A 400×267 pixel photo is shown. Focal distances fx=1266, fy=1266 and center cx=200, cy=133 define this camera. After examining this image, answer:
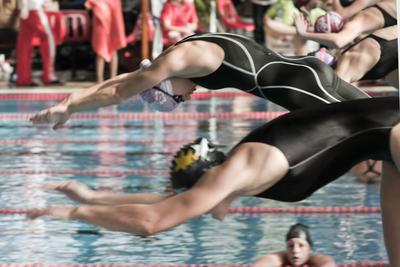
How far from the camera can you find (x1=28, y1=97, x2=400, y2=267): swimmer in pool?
4863 millimetres

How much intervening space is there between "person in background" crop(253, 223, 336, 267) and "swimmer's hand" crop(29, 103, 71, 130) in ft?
4.18

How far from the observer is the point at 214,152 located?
5.36 meters

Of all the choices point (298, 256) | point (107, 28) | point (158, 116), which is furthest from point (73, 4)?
point (298, 256)

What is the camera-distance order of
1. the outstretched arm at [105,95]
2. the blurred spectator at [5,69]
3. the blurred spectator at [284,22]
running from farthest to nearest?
the blurred spectator at [5,69], the blurred spectator at [284,22], the outstretched arm at [105,95]

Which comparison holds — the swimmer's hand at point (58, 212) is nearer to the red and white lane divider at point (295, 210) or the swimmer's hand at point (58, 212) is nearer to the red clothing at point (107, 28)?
the red and white lane divider at point (295, 210)

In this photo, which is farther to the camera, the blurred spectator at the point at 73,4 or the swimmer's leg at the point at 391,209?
the blurred spectator at the point at 73,4

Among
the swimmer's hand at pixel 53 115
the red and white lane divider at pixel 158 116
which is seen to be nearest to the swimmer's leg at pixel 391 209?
the swimmer's hand at pixel 53 115

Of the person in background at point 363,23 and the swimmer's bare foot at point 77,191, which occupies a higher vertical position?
the person in background at point 363,23

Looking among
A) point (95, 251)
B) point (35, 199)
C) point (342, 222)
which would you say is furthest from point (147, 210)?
point (35, 199)

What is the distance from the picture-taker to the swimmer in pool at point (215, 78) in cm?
628

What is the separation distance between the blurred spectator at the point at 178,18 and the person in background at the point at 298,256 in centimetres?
994

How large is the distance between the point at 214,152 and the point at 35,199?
3.29 meters

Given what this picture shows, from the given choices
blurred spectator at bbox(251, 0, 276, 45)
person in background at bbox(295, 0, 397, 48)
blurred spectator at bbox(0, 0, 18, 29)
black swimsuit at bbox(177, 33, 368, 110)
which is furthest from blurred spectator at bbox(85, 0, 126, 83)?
black swimsuit at bbox(177, 33, 368, 110)

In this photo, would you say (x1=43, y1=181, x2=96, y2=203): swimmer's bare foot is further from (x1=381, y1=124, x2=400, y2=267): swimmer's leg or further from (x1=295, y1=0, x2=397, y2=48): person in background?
(x1=295, y1=0, x2=397, y2=48): person in background
